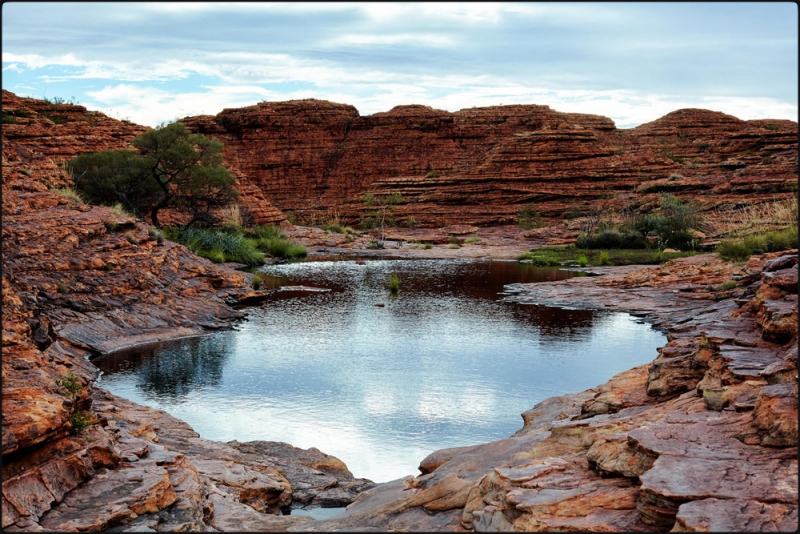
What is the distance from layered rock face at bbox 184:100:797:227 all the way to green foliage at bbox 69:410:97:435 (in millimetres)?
36029

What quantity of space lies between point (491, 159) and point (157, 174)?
28.4 m

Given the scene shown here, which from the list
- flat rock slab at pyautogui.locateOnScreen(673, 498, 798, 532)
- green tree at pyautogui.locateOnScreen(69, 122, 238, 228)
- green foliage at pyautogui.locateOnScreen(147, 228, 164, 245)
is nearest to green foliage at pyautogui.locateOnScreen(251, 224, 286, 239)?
green tree at pyautogui.locateOnScreen(69, 122, 238, 228)

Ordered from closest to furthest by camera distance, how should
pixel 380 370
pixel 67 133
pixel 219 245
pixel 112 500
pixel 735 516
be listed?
pixel 735 516
pixel 112 500
pixel 380 370
pixel 219 245
pixel 67 133

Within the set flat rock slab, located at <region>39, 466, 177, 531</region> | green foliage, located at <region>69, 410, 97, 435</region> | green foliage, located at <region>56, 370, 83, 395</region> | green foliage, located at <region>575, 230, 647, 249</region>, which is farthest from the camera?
green foliage, located at <region>575, 230, 647, 249</region>

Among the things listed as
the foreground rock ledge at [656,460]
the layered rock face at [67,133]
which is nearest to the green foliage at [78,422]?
the foreground rock ledge at [656,460]

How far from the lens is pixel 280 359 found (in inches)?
573

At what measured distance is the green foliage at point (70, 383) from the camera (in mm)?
7164

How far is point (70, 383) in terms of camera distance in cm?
732

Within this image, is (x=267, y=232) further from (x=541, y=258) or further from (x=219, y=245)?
(x=541, y=258)

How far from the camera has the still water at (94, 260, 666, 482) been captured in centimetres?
1067

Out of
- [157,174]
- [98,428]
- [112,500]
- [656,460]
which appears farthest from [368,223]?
[656,460]

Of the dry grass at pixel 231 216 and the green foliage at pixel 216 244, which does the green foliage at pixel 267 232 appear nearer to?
the dry grass at pixel 231 216

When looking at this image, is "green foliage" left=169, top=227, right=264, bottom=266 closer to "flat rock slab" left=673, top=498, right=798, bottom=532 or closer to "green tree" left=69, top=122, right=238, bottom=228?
"green tree" left=69, top=122, right=238, bottom=228

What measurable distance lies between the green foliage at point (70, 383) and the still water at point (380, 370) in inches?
125
